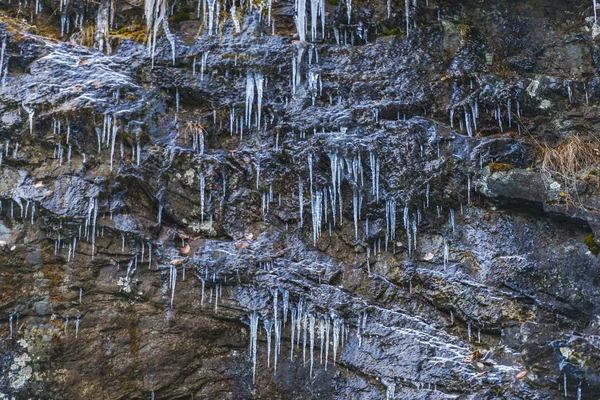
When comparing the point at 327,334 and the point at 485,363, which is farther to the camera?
the point at 327,334

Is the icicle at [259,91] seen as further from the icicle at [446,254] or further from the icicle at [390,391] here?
the icicle at [390,391]

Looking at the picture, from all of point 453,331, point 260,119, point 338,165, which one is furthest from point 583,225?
point 260,119

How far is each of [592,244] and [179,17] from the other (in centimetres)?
533

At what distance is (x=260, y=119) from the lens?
262 inches

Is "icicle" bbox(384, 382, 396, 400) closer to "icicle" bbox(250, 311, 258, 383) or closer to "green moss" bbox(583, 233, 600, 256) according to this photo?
"icicle" bbox(250, 311, 258, 383)

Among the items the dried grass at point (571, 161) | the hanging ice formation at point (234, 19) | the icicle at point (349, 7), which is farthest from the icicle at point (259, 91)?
the dried grass at point (571, 161)

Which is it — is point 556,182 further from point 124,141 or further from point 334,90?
point 124,141

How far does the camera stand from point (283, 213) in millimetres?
6359

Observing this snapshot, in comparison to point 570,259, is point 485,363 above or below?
below

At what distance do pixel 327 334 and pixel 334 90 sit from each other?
111 inches

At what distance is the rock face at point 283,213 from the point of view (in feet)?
18.9

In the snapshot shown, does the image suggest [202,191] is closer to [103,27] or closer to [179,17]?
[179,17]

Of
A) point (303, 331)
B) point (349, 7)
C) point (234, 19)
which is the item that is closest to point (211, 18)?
point (234, 19)

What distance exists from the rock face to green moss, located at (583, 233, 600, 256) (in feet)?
0.07
